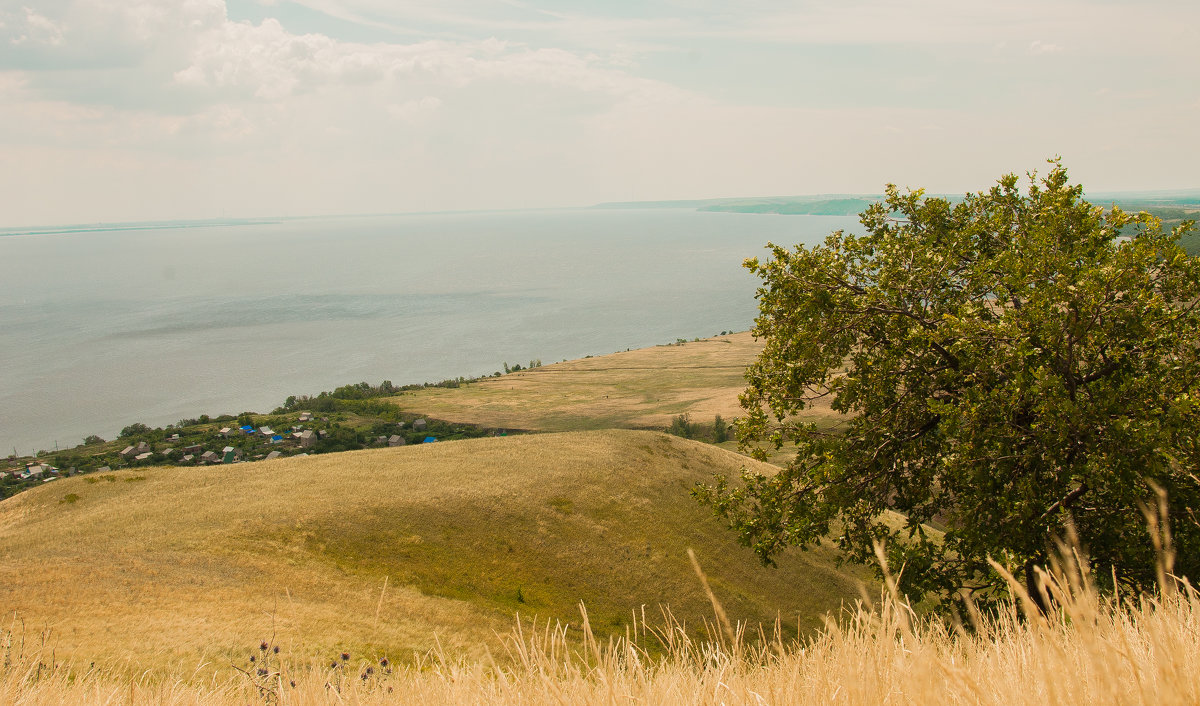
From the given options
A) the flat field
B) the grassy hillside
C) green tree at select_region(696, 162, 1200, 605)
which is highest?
green tree at select_region(696, 162, 1200, 605)

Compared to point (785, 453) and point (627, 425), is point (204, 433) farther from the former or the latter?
point (785, 453)

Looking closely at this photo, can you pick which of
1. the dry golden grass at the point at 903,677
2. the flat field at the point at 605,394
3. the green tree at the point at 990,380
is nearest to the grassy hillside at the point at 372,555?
the green tree at the point at 990,380

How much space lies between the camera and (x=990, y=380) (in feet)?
45.4

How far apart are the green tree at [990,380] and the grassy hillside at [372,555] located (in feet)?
24.9

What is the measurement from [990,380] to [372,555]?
56.8ft

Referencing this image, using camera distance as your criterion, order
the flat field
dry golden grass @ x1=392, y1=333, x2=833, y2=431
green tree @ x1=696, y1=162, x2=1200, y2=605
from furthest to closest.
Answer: the flat field → dry golden grass @ x1=392, y1=333, x2=833, y2=431 → green tree @ x1=696, y1=162, x2=1200, y2=605

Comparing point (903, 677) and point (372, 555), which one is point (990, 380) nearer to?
point (903, 677)

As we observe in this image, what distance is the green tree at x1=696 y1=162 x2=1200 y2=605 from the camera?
12.6 m

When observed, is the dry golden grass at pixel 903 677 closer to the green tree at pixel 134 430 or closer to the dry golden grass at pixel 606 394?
the dry golden grass at pixel 606 394

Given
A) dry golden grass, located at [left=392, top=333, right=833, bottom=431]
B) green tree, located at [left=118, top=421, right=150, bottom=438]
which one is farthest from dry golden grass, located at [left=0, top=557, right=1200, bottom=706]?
green tree, located at [left=118, top=421, right=150, bottom=438]

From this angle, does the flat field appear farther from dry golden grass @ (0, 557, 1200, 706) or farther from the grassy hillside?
dry golden grass @ (0, 557, 1200, 706)

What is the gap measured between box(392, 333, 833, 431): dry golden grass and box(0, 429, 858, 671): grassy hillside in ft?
195

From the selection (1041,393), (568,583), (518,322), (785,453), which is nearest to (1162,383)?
(1041,393)

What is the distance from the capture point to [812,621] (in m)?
24.6
